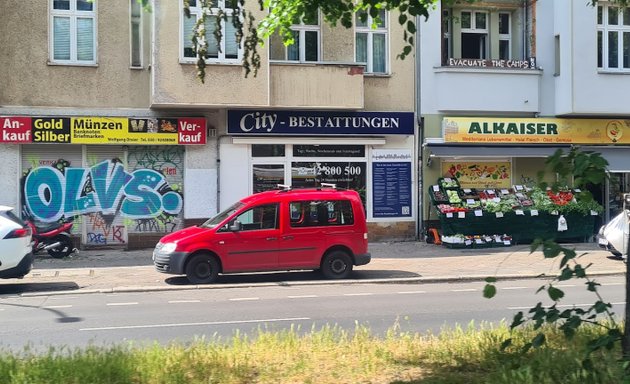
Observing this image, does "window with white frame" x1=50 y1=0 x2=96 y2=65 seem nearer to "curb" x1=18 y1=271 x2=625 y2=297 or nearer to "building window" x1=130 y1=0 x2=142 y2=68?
"building window" x1=130 y1=0 x2=142 y2=68

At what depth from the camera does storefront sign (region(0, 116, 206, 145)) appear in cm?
1769

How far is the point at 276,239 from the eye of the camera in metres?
13.6

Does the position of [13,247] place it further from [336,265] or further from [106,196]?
[336,265]

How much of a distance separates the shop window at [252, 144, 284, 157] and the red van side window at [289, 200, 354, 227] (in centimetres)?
593

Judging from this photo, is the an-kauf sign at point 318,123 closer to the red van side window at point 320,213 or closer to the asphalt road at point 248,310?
the red van side window at point 320,213

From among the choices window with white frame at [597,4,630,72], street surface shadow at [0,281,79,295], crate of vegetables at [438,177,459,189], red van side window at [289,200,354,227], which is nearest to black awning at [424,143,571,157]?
crate of vegetables at [438,177,459,189]

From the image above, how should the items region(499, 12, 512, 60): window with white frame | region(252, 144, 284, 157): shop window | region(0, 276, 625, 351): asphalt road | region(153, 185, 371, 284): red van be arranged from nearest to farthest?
region(0, 276, 625, 351): asphalt road, region(153, 185, 371, 284): red van, region(252, 144, 284, 157): shop window, region(499, 12, 512, 60): window with white frame

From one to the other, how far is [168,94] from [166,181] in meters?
2.58

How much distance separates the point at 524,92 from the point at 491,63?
1351 mm

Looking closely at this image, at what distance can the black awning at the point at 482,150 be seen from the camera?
19.8 meters

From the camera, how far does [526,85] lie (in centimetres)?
2078


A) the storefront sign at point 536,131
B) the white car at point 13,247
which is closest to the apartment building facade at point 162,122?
the storefront sign at point 536,131

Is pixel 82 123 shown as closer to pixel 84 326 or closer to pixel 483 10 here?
pixel 84 326

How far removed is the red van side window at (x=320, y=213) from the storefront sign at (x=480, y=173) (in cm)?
730
